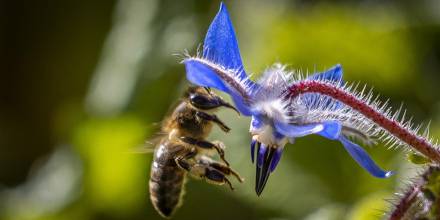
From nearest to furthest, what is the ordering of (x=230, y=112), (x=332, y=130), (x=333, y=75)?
(x=332, y=130) < (x=333, y=75) < (x=230, y=112)

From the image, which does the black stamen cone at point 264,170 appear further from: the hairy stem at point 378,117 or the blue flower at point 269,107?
the hairy stem at point 378,117

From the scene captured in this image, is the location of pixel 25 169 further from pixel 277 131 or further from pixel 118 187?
pixel 277 131

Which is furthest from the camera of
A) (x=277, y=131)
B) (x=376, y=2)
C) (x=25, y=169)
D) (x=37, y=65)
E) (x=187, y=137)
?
(x=37, y=65)

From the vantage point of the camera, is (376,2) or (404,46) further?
(376,2)

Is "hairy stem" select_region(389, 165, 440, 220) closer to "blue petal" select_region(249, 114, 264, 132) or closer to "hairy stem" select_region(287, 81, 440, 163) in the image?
"hairy stem" select_region(287, 81, 440, 163)

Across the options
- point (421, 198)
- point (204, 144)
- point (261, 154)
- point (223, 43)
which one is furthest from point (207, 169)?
point (421, 198)

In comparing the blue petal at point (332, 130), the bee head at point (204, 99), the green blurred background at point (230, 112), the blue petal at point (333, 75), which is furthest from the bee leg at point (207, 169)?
the green blurred background at point (230, 112)

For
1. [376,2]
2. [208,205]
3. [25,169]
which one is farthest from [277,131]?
[25,169]

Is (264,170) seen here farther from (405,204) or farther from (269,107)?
(405,204)
